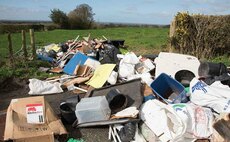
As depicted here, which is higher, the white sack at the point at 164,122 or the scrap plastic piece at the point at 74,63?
the scrap plastic piece at the point at 74,63

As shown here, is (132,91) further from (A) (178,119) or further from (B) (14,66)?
(B) (14,66)

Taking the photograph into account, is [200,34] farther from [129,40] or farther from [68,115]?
[68,115]

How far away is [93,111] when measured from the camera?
15.5ft

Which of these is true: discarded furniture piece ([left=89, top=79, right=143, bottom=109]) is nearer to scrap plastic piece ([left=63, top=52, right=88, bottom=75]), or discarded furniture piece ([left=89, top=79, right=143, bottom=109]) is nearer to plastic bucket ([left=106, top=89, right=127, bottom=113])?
plastic bucket ([left=106, top=89, right=127, bottom=113])

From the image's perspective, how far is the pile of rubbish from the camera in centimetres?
409

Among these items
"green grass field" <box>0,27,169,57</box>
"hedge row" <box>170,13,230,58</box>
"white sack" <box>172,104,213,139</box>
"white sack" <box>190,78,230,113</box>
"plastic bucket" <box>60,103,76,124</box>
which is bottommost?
"plastic bucket" <box>60,103,76,124</box>

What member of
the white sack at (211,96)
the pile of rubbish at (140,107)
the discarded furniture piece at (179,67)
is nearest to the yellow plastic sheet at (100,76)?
the pile of rubbish at (140,107)

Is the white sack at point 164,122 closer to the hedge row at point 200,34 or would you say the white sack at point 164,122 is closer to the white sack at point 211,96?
the white sack at point 211,96

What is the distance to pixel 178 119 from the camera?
4.13 m

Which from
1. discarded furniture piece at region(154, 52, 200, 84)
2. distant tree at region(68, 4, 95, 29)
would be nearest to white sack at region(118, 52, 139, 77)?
discarded furniture piece at region(154, 52, 200, 84)

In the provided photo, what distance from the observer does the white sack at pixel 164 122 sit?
408 cm

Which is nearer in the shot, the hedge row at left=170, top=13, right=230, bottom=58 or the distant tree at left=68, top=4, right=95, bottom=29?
the hedge row at left=170, top=13, right=230, bottom=58

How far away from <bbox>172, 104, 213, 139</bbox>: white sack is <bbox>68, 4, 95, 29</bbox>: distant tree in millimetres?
Answer: 29257

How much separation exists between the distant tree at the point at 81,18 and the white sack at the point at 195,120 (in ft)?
96.0
